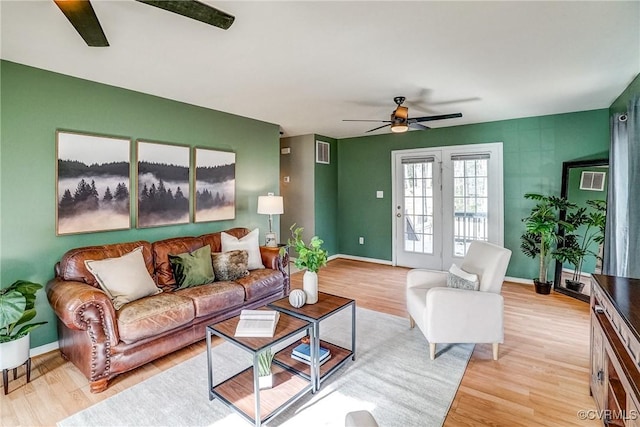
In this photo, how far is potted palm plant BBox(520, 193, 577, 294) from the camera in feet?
13.6

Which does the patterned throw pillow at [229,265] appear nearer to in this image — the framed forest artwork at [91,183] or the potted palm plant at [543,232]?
the framed forest artwork at [91,183]

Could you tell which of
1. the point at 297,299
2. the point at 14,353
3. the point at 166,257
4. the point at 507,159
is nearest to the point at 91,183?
the point at 166,257

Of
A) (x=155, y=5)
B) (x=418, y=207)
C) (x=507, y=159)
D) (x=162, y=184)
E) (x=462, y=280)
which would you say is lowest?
(x=462, y=280)

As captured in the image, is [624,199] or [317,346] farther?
[624,199]

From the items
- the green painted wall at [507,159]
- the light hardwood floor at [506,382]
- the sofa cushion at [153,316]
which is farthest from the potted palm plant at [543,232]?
the sofa cushion at [153,316]

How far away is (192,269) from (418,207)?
394 centimetres

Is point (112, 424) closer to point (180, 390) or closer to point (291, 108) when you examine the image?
point (180, 390)

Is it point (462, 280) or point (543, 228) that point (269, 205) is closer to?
point (462, 280)

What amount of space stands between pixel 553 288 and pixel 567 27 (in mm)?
3548

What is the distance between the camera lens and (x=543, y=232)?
Result: 13.5ft

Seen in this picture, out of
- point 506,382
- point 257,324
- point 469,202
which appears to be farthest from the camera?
point 469,202

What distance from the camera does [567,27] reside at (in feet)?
6.95

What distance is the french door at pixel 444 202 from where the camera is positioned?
491cm

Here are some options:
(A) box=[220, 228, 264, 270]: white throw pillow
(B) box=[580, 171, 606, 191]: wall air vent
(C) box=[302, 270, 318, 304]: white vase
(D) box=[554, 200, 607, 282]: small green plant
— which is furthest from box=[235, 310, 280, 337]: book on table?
(B) box=[580, 171, 606, 191]: wall air vent
